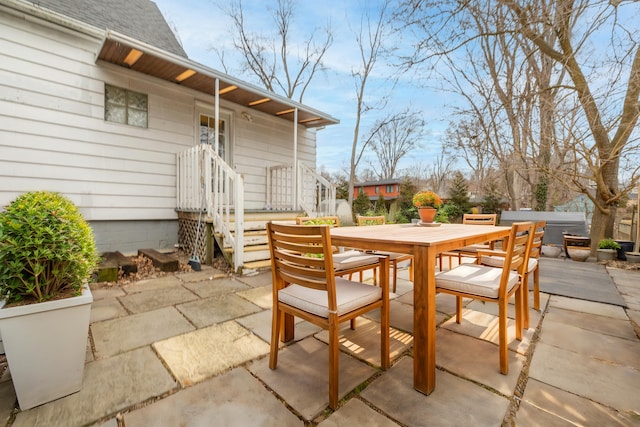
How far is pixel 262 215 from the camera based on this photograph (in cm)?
536

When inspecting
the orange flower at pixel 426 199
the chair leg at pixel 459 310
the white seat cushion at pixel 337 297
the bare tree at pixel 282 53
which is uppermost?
the bare tree at pixel 282 53

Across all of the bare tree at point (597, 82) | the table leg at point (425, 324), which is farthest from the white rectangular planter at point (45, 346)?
the bare tree at point (597, 82)

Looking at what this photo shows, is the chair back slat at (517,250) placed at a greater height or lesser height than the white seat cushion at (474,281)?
greater

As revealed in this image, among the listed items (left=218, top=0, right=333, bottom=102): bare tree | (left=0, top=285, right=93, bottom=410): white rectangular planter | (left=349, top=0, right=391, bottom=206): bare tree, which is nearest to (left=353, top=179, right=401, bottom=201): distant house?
(left=349, top=0, right=391, bottom=206): bare tree

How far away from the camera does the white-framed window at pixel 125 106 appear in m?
4.36

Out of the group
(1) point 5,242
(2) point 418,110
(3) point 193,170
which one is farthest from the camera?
(2) point 418,110

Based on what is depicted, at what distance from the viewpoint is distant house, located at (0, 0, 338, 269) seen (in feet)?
12.2

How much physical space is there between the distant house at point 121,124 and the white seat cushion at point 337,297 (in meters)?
2.30

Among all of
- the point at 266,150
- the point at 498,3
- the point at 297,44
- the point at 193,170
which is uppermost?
the point at 297,44

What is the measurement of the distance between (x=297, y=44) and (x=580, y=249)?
40.3ft

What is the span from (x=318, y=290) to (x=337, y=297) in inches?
4.7

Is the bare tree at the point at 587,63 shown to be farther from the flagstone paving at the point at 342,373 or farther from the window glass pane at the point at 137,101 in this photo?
the window glass pane at the point at 137,101

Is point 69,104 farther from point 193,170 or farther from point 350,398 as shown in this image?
point 350,398

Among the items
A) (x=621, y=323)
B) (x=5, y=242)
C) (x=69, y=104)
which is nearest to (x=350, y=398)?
(x=5, y=242)
